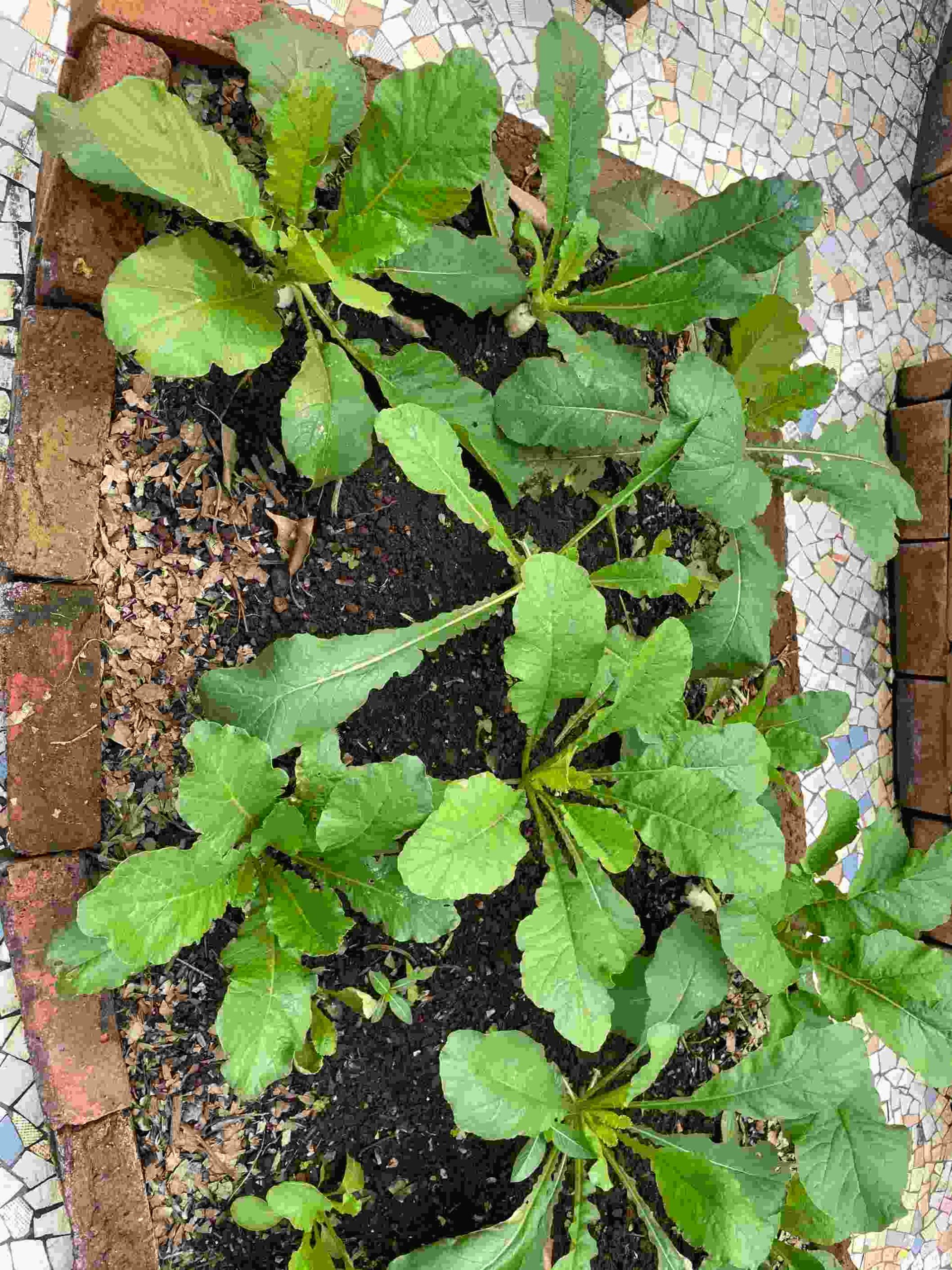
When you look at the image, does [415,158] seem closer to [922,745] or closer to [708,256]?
[708,256]

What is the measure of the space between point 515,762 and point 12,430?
639 mm

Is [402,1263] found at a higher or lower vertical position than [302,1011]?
lower

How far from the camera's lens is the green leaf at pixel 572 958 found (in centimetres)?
97

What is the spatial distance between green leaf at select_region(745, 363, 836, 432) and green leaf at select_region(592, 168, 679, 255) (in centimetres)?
26

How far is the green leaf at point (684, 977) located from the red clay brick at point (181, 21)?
3.53 feet

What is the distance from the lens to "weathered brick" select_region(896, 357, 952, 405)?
1659 millimetres

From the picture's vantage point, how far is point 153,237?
94cm

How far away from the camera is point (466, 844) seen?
3.06 feet

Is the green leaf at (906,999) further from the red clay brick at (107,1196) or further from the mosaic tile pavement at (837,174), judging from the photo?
the red clay brick at (107,1196)

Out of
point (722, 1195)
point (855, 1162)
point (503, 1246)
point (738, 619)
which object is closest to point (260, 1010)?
point (503, 1246)

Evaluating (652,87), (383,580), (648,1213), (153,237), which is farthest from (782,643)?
(153,237)

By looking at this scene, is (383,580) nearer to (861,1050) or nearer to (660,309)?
(660,309)

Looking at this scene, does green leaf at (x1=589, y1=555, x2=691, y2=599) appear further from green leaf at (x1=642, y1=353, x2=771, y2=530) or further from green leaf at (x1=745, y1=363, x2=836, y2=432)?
green leaf at (x1=745, y1=363, x2=836, y2=432)

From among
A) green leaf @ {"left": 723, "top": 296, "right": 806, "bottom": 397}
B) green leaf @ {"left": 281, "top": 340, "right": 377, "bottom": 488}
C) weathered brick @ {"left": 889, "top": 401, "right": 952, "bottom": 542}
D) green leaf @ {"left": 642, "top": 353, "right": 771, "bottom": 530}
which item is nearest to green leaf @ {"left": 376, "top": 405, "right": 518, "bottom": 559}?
green leaf @ {"left": 281, "top": 340, "right": 377, "bottom": 488}
